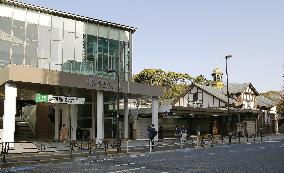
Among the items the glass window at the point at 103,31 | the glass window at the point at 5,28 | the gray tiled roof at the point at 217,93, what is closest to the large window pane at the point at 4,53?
the glass window at the point at 5,28

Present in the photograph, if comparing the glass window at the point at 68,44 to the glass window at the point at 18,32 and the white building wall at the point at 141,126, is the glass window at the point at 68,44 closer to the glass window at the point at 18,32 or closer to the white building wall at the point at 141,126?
the glass window at the point at 18,32

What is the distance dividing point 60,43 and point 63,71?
3.63 metres

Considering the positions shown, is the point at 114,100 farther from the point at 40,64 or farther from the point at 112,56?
the point at 40,64

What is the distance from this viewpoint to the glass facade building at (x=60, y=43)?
3119 cm

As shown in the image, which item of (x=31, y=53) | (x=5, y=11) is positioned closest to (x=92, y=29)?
(x=31, y=53)

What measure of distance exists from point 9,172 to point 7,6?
2127 cm

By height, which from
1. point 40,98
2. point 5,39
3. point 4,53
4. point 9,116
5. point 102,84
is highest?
point 5,39

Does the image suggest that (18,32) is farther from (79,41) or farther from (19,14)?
(79,41)

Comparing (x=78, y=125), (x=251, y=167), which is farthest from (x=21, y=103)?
(x=251, y=167)

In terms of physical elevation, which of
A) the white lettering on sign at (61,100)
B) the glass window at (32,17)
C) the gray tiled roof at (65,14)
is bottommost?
the white lettering on sign at (61,100)

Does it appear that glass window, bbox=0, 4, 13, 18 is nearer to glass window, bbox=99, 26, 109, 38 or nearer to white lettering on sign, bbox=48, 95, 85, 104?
glass window, bbox=99, 26, 109, 38

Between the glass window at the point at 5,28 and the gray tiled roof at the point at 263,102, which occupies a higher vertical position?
the glass window at the point at 5,28

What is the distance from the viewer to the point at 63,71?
104 feet

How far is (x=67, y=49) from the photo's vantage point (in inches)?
1351
